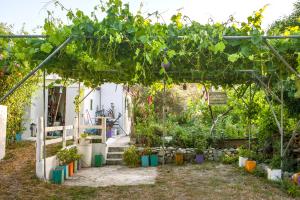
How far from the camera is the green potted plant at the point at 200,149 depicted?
9492 millimetres

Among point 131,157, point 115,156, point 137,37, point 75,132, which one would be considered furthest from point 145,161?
point 137,37

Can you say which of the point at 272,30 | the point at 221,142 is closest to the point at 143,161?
the point at 221,142

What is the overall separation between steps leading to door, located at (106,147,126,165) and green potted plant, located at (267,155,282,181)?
13.7 ft

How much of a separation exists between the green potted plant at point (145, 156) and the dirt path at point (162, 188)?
1.30 m

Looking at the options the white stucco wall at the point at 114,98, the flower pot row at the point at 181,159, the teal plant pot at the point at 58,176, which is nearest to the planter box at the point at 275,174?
the flower pot row at the point at 181,159

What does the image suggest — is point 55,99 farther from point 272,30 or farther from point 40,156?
point 272,30

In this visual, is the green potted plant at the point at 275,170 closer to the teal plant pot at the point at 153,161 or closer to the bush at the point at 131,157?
the teal plant pot at the point at 153,161

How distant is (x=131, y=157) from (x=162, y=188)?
300 centimetres

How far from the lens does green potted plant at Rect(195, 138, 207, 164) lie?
949cm

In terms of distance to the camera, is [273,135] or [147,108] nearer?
[273,135]

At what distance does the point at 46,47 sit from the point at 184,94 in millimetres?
12675

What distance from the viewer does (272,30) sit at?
13.6ft

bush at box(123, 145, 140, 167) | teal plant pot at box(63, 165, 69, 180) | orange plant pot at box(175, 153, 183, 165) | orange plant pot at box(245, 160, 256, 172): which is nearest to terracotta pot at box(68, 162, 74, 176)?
teal plant pot at box(63, 165, 69, 180)

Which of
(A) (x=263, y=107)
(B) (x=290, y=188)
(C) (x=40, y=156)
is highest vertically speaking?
(A) (x=263, y=107)
